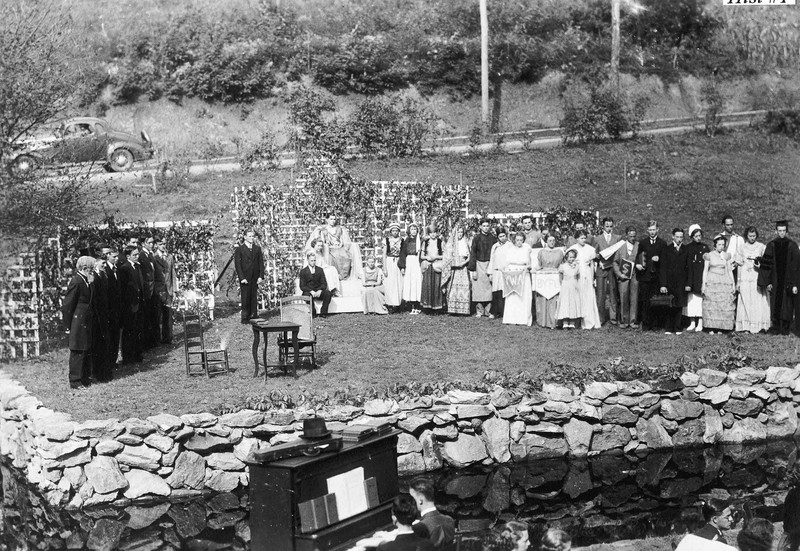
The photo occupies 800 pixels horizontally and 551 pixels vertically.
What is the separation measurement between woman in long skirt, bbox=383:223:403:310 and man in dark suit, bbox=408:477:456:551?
9268mm

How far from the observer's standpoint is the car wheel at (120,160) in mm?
22453

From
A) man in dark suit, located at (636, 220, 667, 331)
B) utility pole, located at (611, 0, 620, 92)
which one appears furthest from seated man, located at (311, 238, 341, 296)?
utility pole, located at (611, 0, 620, 92)

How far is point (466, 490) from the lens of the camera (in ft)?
30.3

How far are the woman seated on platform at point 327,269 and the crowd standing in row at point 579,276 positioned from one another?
2 centimetres

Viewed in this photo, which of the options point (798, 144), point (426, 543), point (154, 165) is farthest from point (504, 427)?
point (798, 144)

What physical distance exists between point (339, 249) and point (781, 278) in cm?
630

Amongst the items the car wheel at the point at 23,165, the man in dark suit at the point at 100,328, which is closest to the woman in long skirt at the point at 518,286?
the man in dark suit at the point at 100,328

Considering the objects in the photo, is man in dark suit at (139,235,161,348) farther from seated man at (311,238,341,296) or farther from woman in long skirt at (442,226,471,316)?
woman in long skirt at (442,226,471,316)

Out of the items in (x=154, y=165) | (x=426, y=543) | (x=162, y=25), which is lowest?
(x=426, y=543)

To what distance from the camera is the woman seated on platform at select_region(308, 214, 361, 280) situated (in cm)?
1502

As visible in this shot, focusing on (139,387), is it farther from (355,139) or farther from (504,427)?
(355,139)

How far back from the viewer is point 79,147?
1684 centimetres

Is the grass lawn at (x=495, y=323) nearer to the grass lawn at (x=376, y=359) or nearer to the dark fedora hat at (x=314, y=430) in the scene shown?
the grass lawn at (x=376, y=359)

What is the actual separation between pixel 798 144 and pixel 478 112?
858 cm
